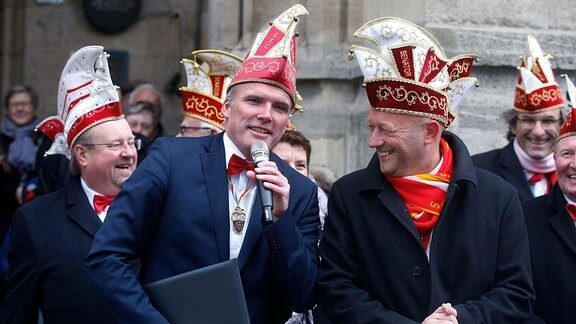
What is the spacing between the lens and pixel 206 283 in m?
4.31

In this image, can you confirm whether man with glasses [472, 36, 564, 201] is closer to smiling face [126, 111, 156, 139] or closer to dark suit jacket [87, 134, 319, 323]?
smiling face [126, 111, 156, 139]

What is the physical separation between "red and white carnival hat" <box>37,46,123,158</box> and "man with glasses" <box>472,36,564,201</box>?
2.23 metres

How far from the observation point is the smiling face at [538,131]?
680cm

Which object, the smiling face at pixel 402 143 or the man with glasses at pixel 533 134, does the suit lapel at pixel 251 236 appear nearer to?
the smiling face at pixel 402 143

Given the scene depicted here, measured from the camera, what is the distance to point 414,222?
4633 mm

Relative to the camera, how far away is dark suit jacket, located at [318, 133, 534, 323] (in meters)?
4.55

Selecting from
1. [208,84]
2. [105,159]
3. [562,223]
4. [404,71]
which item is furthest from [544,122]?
[105,159]

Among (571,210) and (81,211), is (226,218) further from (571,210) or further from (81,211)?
(571,210)

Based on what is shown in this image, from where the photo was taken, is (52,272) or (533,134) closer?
(52,272)

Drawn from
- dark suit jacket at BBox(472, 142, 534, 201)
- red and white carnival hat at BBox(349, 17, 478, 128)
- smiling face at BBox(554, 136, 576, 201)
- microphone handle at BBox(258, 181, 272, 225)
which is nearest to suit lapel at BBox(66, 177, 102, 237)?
microphone handle at BBox(258, 181, 272, 225)

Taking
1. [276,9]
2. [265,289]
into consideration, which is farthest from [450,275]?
[276,9]

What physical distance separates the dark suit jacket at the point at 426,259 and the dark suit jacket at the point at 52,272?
1.06m

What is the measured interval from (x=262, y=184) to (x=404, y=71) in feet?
2.57

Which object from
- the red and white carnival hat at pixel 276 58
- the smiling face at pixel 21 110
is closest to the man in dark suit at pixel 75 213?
the red and white carnival hat at pixel 276 58
